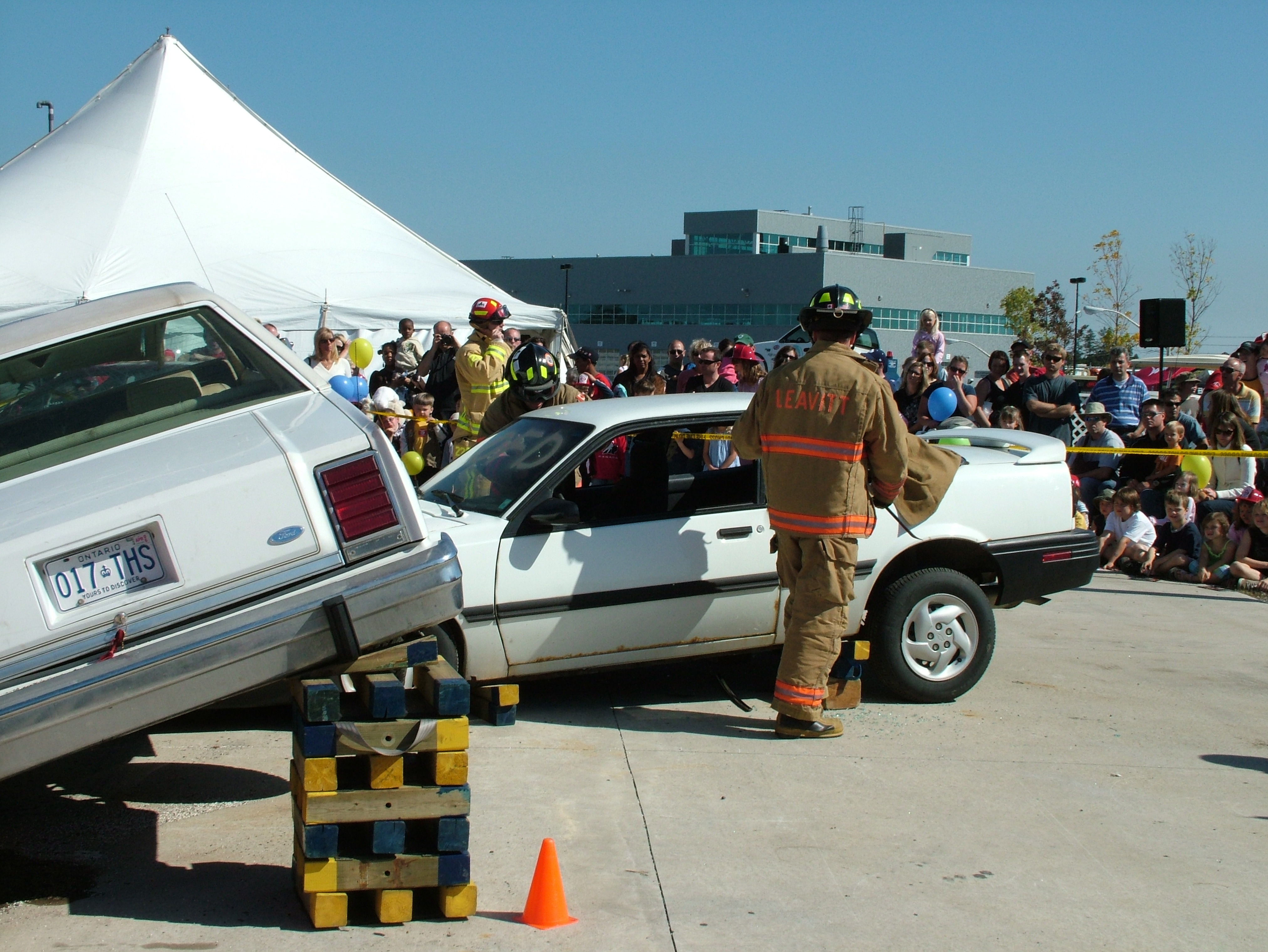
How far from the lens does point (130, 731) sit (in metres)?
3.27

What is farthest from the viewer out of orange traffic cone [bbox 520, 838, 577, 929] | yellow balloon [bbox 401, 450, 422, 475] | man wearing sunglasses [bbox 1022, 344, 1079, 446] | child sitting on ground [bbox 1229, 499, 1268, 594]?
man wearing sunglasses [bbox 1022, 344, 1079, 446]

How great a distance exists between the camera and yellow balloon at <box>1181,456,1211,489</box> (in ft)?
35.8

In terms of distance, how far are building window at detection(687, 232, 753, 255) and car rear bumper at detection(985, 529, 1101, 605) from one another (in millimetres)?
77320

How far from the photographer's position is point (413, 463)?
9.09 metres

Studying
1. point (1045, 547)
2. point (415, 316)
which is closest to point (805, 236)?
point (415, 316)

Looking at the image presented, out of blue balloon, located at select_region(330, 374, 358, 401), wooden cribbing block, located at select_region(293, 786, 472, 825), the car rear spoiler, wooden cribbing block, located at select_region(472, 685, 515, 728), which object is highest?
blue balloon, located at select_region(330, 374, 358, 401)

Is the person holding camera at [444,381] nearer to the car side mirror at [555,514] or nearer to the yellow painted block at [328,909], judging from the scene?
the car side mirror at [555,514]

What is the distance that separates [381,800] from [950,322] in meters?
71.8

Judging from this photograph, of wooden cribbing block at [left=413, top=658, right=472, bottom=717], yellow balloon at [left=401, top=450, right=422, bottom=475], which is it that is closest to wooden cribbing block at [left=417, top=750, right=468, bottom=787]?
wooden cribbing block at [left=413, top=658, right=472, bottom=717]

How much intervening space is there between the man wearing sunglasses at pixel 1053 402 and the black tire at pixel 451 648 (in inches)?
295

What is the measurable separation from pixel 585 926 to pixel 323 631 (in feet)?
3.90

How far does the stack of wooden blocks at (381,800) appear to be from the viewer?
11.3 feet

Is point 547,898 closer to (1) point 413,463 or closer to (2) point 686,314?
(1) point 413,463

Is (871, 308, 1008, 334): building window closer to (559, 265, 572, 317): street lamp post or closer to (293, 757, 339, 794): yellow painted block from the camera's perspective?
(559, 265, 572, 317): street lamp post
